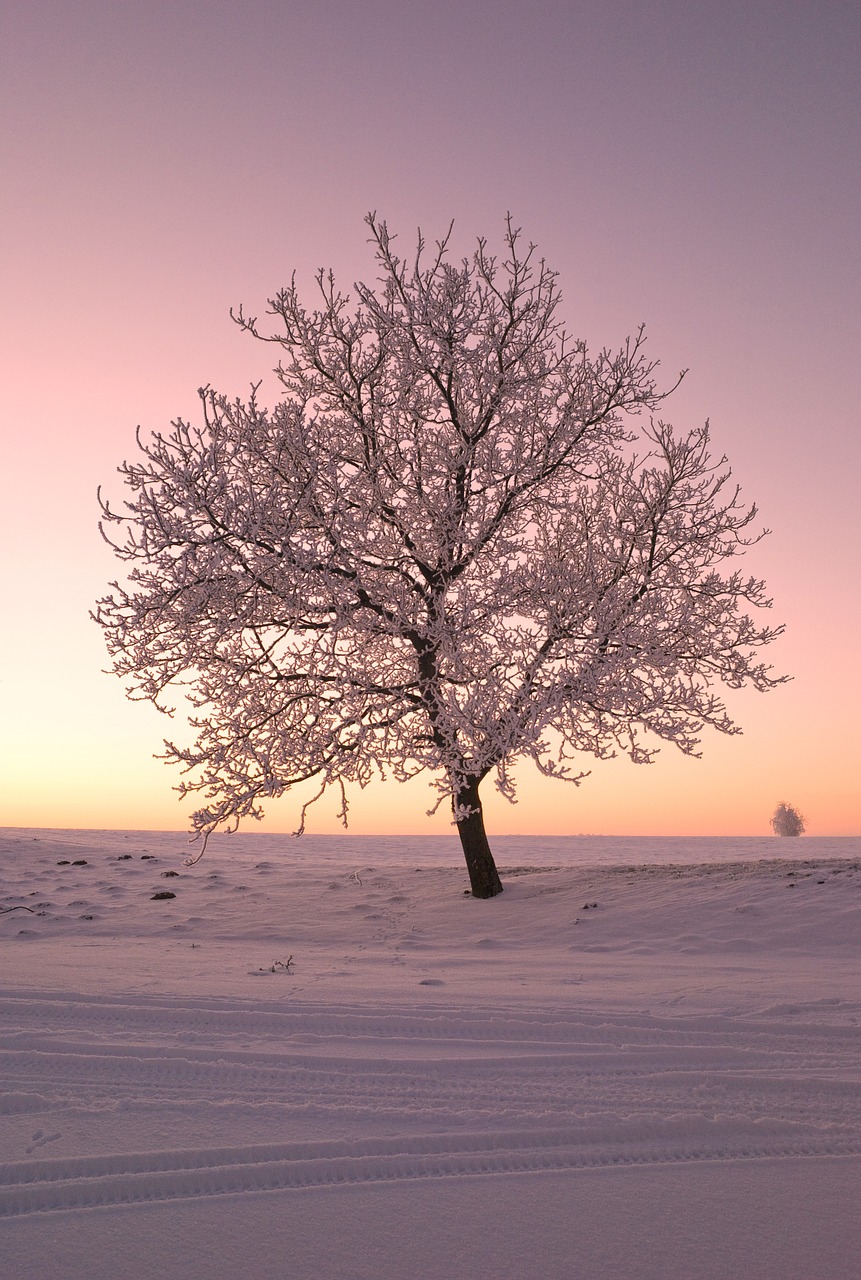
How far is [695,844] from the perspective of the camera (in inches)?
1010

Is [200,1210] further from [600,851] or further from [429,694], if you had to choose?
[600,851]

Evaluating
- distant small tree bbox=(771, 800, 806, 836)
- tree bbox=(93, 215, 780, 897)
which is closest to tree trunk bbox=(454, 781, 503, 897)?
tree bbox=(93, 215, 780, 897)

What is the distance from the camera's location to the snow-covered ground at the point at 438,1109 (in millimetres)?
2916

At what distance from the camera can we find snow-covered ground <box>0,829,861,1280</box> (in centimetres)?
292

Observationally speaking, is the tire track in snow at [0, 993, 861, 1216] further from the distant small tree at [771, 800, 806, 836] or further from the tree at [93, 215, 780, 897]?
the distant small tree at [771, 800, 806, 836]

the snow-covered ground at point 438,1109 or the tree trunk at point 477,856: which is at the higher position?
the tree trunk at point 477,856

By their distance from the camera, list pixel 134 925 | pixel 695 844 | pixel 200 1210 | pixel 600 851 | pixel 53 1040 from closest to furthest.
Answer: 1. pixel 200 1210
2. pixel 53 1040
3. pixel 134 925
4. pixel 600 851
5. pixel 695 844

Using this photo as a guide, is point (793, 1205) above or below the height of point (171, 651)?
below

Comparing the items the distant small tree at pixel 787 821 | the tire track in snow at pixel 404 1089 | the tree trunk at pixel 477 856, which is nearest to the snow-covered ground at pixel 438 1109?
the tire track in snow at pixel 404 1089

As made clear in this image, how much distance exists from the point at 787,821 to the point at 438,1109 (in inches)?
1253

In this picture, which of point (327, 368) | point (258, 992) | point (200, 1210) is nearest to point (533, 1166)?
point (200, 1210)

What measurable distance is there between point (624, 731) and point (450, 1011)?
22.7 feet

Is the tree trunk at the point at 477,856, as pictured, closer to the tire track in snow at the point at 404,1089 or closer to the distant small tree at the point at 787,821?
the tire track in snow at the point at 404,1089

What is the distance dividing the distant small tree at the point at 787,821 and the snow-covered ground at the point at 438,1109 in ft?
82.4
